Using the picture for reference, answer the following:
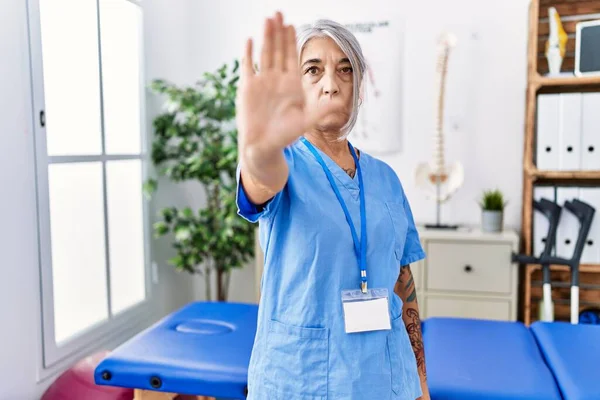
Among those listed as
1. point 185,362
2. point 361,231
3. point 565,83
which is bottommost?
point 185,362

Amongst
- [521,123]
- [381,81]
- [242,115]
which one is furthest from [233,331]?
[521,123]

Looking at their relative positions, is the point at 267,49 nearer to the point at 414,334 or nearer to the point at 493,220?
the point at 414,334

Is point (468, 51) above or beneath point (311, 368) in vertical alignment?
above

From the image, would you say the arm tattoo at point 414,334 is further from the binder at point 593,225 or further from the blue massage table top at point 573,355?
the binder at point 593,225

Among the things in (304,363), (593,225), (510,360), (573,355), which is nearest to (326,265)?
(304,363)

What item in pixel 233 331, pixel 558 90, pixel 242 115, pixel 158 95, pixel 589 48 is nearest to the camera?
pixel 242 115

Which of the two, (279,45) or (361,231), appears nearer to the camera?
(279,45)

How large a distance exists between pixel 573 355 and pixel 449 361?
386 mm

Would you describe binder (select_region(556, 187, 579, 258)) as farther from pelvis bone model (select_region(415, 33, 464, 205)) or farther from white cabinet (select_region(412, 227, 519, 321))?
pelvis bone model (select_region(415, 33, 464, 205))

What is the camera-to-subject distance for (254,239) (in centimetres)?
293

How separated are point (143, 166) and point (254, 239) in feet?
2.39

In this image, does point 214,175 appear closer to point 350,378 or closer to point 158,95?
point 158,95

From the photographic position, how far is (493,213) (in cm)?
266

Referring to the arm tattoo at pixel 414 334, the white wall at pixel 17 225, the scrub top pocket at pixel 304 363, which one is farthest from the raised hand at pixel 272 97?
the white wall at pixel 17 225
